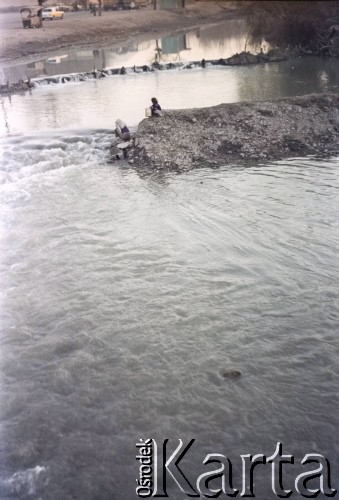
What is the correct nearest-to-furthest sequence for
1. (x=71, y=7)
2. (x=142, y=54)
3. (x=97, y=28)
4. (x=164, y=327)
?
(x=164, y=327) < (x=142, y=54) < (x=97, y=28) < (x=71, y=7)

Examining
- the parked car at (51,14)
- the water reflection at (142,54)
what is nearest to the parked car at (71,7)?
the parked car at (51,14)

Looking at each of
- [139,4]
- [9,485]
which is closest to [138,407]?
[9,485]

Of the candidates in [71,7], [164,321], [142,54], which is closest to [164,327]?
[164,321]

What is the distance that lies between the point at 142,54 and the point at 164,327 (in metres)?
39.3

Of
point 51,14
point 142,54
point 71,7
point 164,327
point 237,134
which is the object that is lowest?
point 164,327

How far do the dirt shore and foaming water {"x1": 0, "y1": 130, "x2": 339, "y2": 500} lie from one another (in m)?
32.1

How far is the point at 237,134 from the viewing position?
14141 millimetres

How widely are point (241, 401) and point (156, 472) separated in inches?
52.1

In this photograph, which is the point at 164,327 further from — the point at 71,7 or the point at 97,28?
the point at 71,7

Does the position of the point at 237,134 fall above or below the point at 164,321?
above

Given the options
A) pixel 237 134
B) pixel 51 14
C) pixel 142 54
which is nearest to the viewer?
pixel 237 134

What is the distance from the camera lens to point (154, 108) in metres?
15.2

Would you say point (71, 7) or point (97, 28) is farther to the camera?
point (71, 7)

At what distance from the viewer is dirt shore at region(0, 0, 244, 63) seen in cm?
4178
